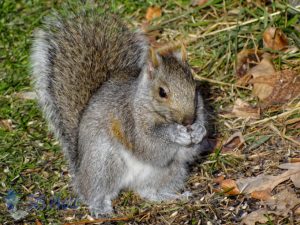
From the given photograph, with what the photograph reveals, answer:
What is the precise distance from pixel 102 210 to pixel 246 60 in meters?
1.24

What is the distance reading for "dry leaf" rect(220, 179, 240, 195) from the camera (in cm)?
304

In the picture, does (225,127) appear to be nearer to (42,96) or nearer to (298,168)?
(298,168)

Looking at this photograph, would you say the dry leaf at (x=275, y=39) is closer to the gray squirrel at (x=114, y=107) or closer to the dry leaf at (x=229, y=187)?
the gray squirrel at (x=114, y=107)

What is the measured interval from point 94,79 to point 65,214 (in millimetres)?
623

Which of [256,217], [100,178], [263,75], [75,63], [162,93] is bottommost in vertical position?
[100,178]

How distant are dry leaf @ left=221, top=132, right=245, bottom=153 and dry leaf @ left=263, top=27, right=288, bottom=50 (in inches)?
25.1

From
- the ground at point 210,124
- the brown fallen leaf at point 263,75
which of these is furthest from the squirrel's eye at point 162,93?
the brown fallen leaf at point 263,75

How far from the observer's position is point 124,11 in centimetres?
448

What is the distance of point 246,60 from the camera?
3855 mm

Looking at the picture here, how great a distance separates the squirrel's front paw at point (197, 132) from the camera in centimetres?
296

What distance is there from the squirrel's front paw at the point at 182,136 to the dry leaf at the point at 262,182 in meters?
0.31

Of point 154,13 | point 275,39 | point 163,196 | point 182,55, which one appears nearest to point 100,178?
point 163,196

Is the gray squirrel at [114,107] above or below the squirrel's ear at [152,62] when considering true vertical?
below

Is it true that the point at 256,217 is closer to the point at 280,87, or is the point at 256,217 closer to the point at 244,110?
the point at 244,110
